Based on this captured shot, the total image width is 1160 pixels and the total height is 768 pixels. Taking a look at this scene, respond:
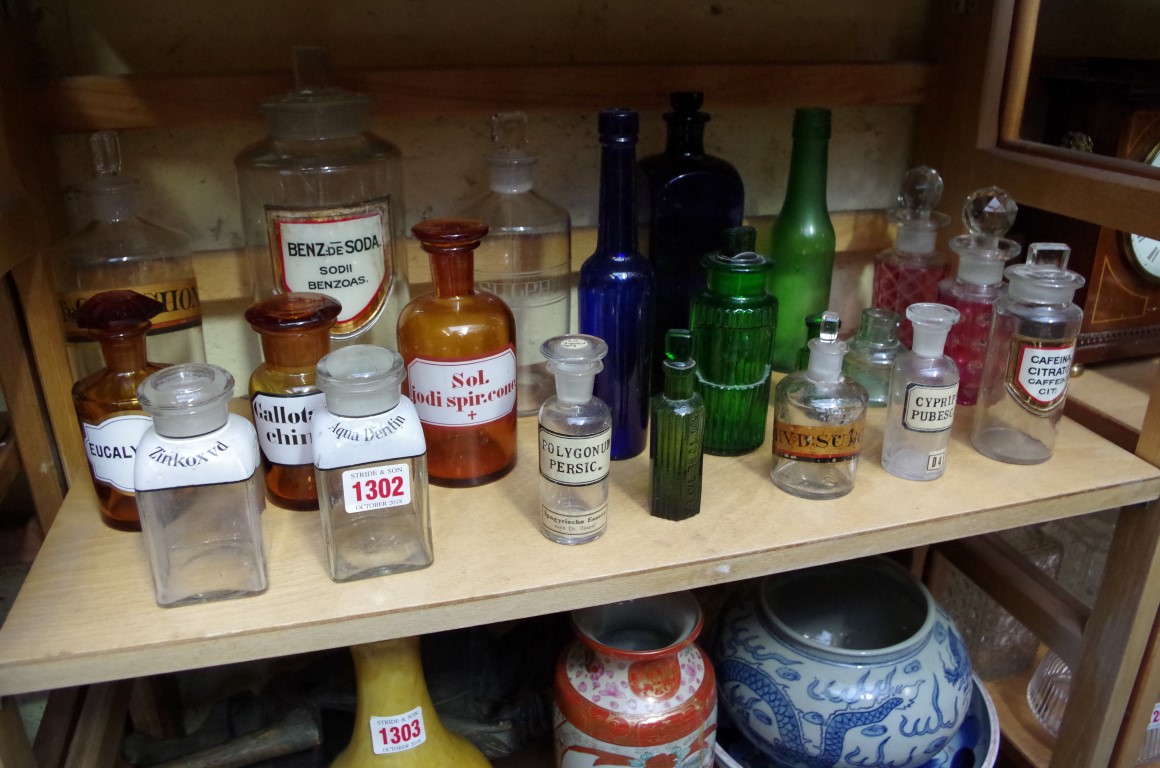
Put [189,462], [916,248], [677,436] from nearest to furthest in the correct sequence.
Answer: [189,462], [677,436], [916,248]

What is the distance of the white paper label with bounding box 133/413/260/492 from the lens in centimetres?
58

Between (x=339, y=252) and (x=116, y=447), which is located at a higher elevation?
(x=339, y=252)

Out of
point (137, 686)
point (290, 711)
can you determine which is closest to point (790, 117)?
point (290, 711)

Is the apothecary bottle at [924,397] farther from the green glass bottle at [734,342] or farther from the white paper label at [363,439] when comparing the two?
the white paper label at [363,439]

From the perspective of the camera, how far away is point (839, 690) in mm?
810

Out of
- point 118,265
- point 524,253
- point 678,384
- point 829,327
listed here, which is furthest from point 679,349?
point 118,265

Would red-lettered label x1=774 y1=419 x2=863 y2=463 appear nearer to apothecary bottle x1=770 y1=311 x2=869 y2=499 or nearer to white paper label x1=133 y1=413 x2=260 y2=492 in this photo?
apothecary bottle x1=770 y1=311 x2=869 y2=499

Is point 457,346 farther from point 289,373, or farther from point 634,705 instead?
point 634,705

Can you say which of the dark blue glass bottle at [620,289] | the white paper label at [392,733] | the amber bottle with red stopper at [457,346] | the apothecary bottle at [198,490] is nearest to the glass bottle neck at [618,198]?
the dark blue glass bottle at [620,289]

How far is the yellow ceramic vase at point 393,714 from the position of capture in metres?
0.78

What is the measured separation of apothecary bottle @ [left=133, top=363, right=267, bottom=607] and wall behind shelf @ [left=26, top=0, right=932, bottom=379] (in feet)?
0.99

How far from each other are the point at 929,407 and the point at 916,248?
237 mm

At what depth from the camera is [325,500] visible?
0.62 metres

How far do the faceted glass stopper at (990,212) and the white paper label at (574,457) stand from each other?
1.40 feet
